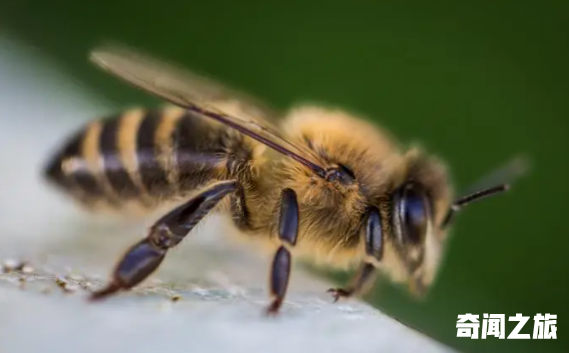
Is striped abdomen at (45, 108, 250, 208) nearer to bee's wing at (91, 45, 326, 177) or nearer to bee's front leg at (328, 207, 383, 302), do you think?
bee's wing at (91, 45, 326, 177)

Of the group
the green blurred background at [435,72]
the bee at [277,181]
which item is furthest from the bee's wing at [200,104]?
the green blurred background at [435,72]

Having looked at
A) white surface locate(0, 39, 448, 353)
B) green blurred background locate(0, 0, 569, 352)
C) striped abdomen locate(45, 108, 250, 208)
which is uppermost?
green blurred background locate(0, 0, 569, 352)


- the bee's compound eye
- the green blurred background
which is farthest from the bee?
the green blurred background

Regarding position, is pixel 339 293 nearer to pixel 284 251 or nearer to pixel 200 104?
pixel 284 251

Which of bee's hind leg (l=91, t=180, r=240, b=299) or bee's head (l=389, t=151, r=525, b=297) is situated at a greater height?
bee's head (l=389, t=151, r=525, b=297)

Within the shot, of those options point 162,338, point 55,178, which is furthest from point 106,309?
point 55,178
